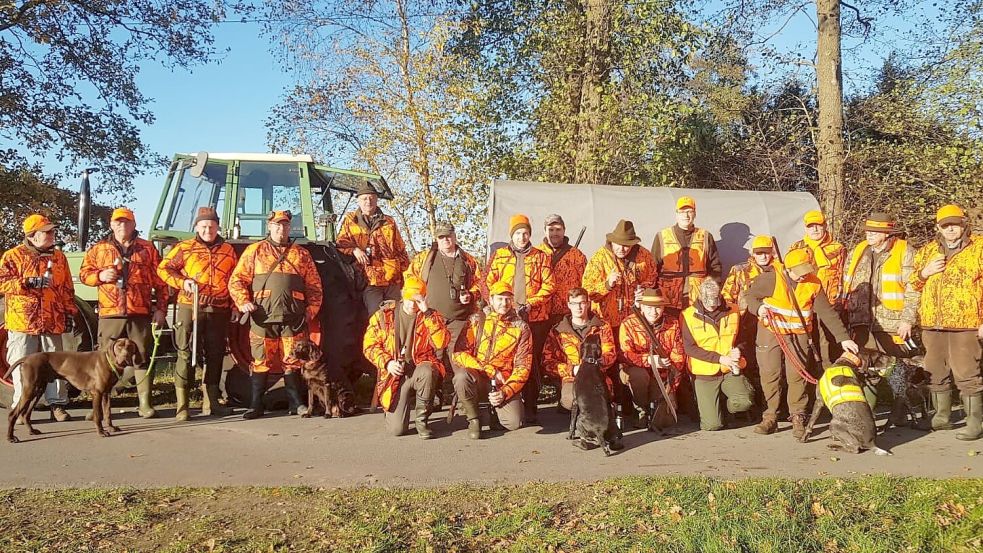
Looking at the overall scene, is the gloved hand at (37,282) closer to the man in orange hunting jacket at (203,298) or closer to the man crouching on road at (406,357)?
the man in orange hunting jacket at (203,298)

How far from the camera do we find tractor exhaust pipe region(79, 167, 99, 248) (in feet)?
25.4

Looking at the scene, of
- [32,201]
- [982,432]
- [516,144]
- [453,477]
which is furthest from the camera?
[32,201]

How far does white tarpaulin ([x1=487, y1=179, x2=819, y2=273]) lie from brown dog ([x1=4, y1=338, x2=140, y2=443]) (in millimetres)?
4059

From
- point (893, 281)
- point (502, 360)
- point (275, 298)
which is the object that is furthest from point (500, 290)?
point (893, 281)

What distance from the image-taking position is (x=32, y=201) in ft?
51.0

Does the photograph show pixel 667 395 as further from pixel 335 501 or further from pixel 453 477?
pixel 335 501

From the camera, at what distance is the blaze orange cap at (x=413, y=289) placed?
6793mm

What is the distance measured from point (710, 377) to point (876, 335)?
194cm

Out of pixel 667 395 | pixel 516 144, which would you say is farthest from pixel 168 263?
pixel 516 144

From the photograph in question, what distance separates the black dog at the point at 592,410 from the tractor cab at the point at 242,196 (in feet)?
11.3

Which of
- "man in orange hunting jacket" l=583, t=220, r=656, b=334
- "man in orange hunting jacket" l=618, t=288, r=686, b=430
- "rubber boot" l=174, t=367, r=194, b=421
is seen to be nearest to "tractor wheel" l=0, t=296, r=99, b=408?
"rubber boot" l=174, t=367, r=194, b=421

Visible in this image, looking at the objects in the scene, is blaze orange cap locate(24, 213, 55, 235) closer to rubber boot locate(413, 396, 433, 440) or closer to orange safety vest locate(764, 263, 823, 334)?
rubber boot locate(413, 396, 433, 440)

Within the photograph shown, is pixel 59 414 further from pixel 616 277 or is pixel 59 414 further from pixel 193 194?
pixel 616 277

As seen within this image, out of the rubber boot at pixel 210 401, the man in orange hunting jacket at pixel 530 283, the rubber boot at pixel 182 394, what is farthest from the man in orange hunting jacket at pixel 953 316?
the rubber boot at pixel 182 394
